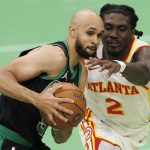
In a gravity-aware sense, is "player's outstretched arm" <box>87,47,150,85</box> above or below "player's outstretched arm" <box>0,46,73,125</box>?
below

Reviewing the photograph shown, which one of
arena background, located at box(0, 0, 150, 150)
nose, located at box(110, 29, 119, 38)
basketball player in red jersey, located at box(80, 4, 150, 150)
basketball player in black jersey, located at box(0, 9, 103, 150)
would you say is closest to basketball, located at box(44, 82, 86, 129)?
basketball player in black jersey, located at box(0, 9, 103, 150)

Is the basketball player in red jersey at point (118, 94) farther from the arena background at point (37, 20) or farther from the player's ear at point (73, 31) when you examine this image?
the arena background at point (37, 20)

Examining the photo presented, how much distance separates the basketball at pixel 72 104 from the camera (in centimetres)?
457

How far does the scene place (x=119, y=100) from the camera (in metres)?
5.82

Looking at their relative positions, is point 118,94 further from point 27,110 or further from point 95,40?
point 27,110

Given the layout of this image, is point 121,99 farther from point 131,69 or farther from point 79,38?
point 79,38

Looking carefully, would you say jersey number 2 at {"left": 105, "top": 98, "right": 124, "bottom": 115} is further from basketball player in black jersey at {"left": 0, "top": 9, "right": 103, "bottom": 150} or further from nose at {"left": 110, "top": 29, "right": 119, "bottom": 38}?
basketball player in black jersey at {"left": 0, "top": 9, "right": 103, "bottom": 150}

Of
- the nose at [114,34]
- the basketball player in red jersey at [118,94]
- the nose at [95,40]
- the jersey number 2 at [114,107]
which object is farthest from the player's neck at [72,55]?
the jersey number 2 at [114,107]

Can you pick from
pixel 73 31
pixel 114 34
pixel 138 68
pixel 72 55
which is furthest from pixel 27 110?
pixel 114 34

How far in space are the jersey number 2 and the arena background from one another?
265 cm

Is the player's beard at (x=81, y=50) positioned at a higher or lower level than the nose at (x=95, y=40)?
lower

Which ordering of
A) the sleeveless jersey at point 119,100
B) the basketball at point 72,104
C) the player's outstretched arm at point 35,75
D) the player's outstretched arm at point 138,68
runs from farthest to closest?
the sleeveless jersey at point 119,100 → the player's outstretched arm at point 138,68 → the basketball at point 72,104 → the player's outstretched arm at point 35,75

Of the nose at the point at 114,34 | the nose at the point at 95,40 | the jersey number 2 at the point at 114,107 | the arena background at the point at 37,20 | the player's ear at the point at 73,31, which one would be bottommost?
the arena background at the point at 37,20

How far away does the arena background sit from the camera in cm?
864
